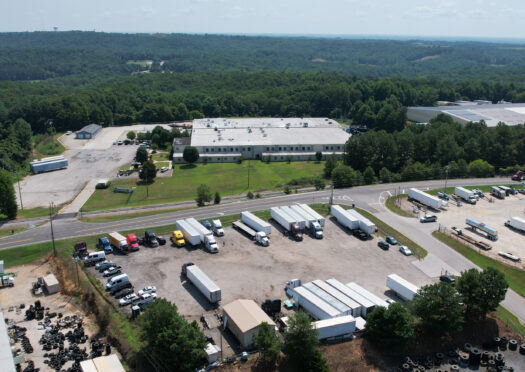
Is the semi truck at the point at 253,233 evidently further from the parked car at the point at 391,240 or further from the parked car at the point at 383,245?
the parked car at the point at 391,240

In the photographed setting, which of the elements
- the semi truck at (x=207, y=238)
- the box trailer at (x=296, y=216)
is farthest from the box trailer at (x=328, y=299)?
the box trailer at (x=296, y=216)

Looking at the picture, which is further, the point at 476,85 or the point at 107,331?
the point at 476,85

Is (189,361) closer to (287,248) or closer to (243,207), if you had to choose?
(287,248)

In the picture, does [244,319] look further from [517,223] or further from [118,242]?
[517,223]

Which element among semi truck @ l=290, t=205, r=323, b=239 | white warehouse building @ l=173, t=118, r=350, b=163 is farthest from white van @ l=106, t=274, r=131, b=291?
white warehouse building @ l=173, t=118, r=350, b=163

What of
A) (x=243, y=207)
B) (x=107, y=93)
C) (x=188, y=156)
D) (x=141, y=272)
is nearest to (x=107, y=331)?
(x=141, y=272)

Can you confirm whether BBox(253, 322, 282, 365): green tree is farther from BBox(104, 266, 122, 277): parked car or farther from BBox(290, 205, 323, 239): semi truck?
BBox(290, 205, 323, 239): semi truck
